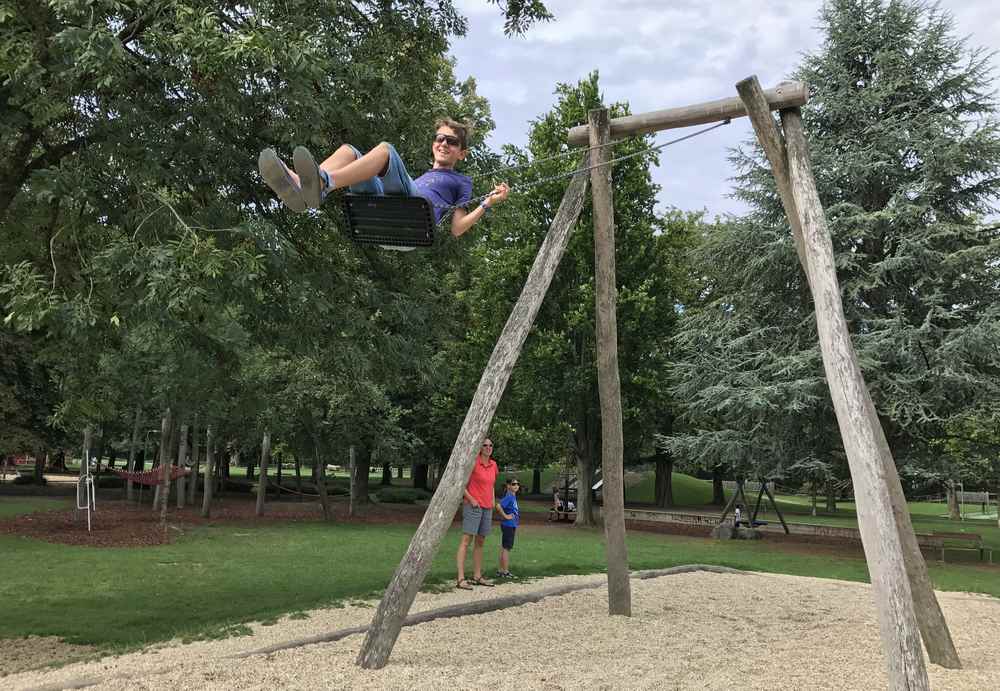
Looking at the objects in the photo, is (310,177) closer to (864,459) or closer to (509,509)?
(864,459)

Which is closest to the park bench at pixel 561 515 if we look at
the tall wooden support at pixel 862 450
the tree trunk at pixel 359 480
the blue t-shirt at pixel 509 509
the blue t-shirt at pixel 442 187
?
the tree trunk at pixel 359 480

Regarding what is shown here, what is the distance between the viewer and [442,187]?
5.34 m

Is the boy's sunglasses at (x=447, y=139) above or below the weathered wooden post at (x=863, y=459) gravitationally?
above

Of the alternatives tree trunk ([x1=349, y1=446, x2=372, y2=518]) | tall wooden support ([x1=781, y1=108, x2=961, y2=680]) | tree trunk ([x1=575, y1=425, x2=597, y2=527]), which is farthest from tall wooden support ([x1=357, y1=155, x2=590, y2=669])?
tree trunk ([x1=349, y1=446, x2=372, y2=518])

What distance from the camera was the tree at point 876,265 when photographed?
51.3 feet

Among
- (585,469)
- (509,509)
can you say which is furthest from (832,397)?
(585,469)

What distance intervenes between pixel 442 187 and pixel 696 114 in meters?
3.01

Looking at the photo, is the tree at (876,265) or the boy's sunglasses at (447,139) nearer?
the boy's sunglasses at (447,139)

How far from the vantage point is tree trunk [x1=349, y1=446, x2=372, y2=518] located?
76.1 ft

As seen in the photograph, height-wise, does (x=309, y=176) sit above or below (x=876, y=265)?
below

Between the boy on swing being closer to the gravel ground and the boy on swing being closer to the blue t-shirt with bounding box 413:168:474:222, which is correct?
the blue t-shirt with bounding box 413:168:474:222

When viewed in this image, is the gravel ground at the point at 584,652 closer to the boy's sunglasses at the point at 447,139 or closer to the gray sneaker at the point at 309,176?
the gray sneaker at the point at 309,176

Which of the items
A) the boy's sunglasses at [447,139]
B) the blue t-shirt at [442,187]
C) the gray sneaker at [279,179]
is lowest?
the gray sneaker at [279,179]

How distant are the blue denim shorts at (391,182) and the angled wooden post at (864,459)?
9.83 feet
